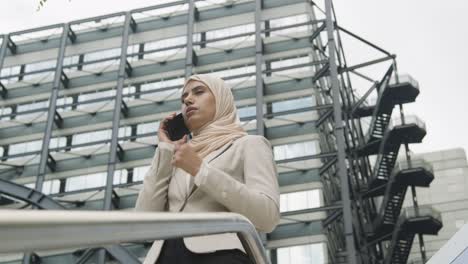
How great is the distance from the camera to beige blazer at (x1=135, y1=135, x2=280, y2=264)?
2.52m

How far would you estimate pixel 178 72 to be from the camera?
1452 inches

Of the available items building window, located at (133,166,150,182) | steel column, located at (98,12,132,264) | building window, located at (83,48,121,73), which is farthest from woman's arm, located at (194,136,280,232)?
building window, located at (83,48,121,73)

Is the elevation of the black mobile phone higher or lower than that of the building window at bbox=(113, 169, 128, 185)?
lower

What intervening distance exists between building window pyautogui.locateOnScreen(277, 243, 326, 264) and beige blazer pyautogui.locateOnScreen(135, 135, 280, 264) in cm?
2757

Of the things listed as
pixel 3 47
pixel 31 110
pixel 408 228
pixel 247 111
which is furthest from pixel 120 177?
pixel 408 228

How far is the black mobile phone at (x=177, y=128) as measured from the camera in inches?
117

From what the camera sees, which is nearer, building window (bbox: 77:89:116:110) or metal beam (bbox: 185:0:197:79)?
metal beam (bbox: 185:0:197:79)

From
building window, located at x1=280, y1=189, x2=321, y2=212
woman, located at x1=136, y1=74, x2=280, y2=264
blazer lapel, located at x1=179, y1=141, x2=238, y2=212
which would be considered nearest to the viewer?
woman, located at x1=136, y1=74, x2=280, y2=264

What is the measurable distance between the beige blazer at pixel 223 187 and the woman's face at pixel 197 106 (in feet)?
0.57

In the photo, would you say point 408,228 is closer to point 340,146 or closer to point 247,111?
point 340,146

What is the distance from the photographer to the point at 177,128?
9.84 feet

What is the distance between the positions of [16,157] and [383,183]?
17.8 m

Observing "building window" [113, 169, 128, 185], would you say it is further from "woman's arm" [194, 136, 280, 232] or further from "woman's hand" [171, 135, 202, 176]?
"woman's hand" [171, 135, 202, 176]

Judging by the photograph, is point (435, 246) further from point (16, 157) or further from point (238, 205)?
point (238, 205)
